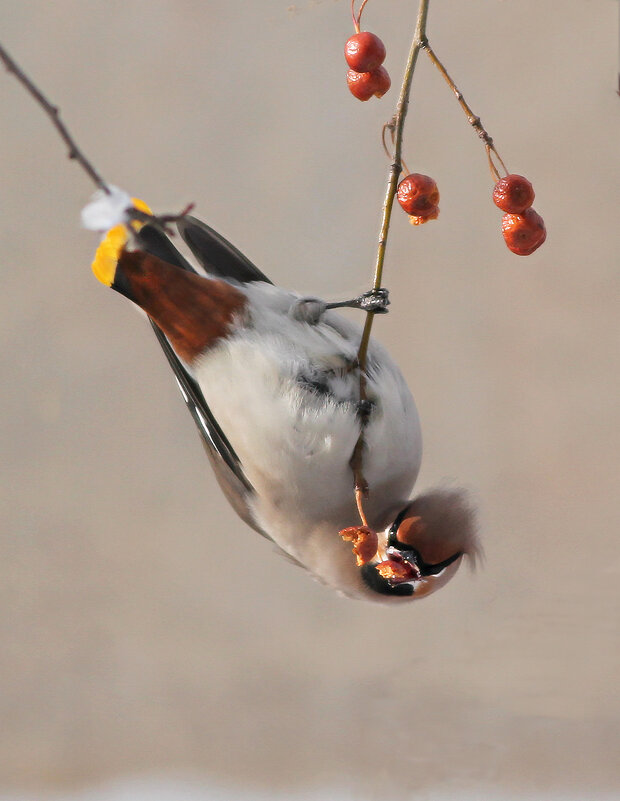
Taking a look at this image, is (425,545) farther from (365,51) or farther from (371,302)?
(365,51)

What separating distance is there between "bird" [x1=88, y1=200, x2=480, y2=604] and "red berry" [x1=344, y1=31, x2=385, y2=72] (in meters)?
0.28

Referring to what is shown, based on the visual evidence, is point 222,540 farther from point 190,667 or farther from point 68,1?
point 68,1

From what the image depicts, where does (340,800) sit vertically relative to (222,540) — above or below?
below

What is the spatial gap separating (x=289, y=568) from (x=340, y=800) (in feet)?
1.80

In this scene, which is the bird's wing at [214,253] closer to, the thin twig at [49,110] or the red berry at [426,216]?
the red berry at [426,216]

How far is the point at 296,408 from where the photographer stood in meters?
1.17

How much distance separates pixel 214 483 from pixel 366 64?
1654 millimetres

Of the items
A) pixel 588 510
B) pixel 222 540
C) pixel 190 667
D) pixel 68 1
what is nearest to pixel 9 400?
pixel 222 540

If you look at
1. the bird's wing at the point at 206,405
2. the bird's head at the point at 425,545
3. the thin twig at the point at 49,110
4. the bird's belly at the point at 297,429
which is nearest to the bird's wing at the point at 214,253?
the bird's wing at the point at 206,405

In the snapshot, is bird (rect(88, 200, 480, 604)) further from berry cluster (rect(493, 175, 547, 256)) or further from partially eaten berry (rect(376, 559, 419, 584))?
berry cluster (rect(493, 175, 547, 256))

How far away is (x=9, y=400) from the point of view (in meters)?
2.45

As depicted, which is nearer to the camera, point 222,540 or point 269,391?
point 269,391

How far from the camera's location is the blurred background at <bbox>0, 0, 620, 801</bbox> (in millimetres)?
2400

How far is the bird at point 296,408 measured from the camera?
1.16 metres
